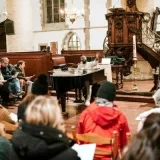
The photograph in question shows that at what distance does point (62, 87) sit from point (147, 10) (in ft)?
29.1

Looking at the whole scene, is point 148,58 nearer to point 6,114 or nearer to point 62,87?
point 62,87

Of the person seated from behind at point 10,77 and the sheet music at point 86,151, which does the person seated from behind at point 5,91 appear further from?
the sheet music at point 86,151

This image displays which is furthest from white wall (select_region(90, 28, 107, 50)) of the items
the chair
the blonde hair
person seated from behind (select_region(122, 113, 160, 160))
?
person seated from behind (select_region(122, 113, 160, 160))

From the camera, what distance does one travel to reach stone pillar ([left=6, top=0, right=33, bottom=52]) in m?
16.1

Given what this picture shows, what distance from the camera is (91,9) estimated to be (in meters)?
16.7

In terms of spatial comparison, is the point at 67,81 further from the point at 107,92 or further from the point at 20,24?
the point at 20,24

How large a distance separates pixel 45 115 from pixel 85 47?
15109 millimetres

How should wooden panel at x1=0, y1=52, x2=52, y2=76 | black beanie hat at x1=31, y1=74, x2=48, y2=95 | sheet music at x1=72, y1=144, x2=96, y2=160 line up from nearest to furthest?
1. sheet music at x1=72, y1=144, x2=96, y2=160
2. black beanie hat at x1=31, y1=74, x2=48, y2=95
3. wooden panel at x1=0, y1=52, x2=52, y2=76

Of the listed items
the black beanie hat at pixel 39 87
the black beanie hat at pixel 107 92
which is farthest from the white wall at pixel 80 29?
the black beanie hat at pixel 107 92

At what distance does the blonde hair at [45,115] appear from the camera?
6.25 feet

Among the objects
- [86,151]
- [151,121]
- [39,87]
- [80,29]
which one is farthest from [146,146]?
[80,29]

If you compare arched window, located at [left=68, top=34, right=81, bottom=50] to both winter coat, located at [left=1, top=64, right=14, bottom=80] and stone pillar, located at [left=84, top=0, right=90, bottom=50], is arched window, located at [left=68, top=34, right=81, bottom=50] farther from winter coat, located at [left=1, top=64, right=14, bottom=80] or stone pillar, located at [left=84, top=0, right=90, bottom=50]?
winter coat, located at [left=1, top=64, right=14, bottom=80]

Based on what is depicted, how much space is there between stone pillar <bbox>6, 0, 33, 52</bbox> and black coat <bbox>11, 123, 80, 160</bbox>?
14.8 meters

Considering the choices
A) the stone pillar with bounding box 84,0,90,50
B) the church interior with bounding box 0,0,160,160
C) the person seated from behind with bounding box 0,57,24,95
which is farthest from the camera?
the stone pillar with bounding box 84,0,90,50
